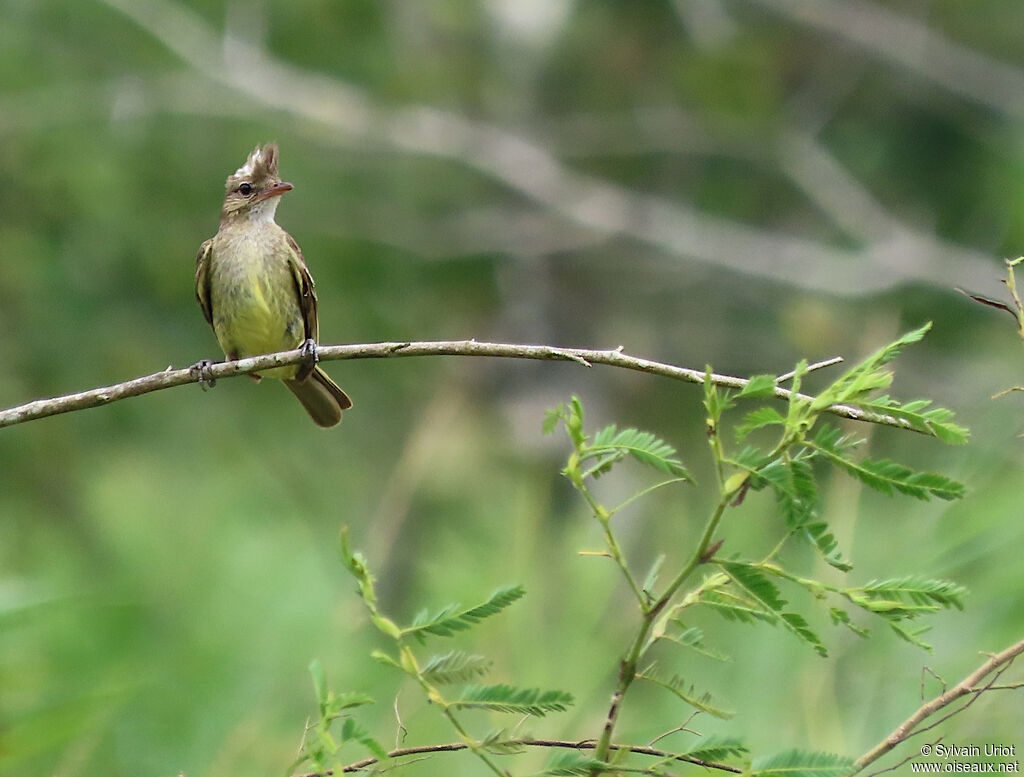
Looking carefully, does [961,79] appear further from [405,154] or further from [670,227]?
[405,154]

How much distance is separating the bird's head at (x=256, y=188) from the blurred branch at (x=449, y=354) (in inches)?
67.2

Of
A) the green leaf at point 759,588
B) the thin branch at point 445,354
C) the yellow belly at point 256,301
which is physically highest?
the yellow belly at point 256,301

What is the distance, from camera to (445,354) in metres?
2.33

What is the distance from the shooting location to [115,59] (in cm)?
1145

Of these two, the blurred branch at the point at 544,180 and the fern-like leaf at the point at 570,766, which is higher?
the blurred branch at the point at 544,180

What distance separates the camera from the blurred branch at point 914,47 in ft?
36.9

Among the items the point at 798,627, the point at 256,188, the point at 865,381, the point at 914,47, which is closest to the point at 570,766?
the point at 798,627

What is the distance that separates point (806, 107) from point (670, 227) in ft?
6.17

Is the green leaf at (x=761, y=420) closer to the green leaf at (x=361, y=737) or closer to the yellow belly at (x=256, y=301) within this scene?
the green leaf at (x=361, y=737)

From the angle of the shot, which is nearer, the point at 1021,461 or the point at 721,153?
the point at 1021,461

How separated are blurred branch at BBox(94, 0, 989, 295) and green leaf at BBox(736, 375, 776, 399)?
8677 millimetres

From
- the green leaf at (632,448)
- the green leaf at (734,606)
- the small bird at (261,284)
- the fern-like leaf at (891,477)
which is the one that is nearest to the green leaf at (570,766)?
the green leaf at (734,606)

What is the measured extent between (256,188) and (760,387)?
315 centimetres

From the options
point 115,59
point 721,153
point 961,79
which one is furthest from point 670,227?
point 115,59
